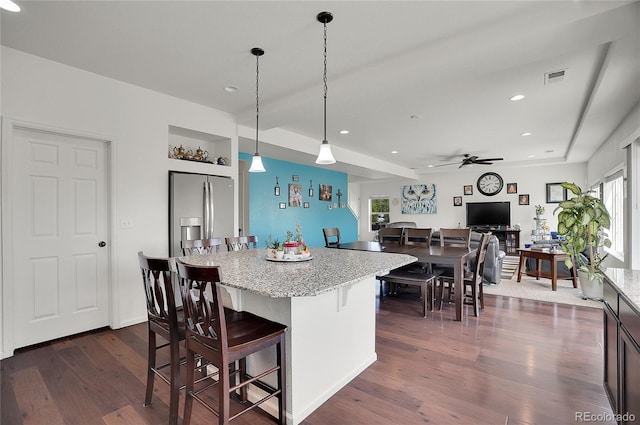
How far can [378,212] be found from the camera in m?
11.6

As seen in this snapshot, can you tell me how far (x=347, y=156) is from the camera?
22.4 feet

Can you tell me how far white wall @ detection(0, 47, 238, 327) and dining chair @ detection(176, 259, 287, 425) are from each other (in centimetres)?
216

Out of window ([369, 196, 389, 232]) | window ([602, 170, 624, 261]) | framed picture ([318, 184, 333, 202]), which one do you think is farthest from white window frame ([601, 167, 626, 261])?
window ([369, 196, 389, 232])

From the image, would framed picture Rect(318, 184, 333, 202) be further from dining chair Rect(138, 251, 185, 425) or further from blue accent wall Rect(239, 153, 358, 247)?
dining chair Rect(138, 251, 185, 425)

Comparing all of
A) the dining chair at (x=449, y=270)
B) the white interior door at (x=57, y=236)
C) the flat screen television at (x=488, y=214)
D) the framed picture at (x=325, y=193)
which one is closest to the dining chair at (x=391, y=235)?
the dining chair at (x=449, y=270)

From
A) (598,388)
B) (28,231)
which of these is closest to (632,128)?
(598,388)

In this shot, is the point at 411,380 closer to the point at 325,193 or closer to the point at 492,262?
the point at 492,262

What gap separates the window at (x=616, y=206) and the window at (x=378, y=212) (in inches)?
246

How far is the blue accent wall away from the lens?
584 centimetres

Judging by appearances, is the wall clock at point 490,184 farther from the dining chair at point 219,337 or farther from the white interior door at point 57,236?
the white interior door at point 57,236

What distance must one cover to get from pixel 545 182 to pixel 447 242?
560 centimetres

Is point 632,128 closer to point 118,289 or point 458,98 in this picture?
point 458,98

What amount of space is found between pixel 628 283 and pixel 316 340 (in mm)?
1706

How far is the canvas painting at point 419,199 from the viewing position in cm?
1030
